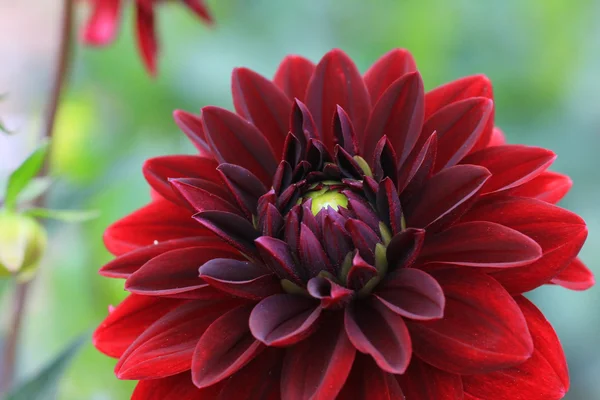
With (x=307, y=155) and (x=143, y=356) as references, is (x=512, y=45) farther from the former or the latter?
(x=143, y=356)

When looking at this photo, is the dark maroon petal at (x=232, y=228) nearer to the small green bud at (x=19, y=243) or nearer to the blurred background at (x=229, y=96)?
the small green bud at (x=19, y=243)

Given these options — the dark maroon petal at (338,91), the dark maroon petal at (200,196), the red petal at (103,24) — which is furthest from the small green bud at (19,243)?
the red petal at (103,24)

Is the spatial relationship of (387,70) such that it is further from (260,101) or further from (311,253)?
(311,253)

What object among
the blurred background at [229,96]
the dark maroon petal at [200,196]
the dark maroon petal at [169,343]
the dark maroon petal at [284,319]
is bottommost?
the blurred background at [229,96]

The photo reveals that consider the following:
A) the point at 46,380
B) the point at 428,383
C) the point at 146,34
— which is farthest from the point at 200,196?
the point at 146,34

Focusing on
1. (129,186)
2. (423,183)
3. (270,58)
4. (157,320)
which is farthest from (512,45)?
(157,320)

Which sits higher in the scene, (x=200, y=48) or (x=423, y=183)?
(x=423, y=183)
